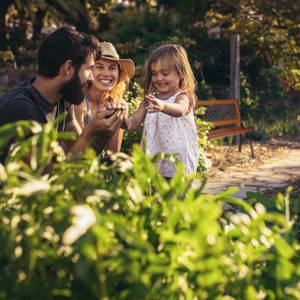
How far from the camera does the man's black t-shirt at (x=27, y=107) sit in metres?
3.18

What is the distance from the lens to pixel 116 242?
47.5 inches

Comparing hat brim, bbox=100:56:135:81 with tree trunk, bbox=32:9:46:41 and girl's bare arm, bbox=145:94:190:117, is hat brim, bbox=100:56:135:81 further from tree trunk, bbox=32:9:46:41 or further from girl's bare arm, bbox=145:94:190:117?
tree trunk, bbox=32:9:46:41

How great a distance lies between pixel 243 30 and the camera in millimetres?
16766

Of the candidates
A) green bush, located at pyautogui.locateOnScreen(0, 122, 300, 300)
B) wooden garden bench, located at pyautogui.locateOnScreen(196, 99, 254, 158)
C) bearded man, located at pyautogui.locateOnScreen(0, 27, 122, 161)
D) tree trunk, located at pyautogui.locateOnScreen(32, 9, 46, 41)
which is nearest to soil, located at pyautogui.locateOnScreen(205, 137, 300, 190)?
wooden garden bench, located at pyautogui.locateOnScreen(196, 99, 254, 158)

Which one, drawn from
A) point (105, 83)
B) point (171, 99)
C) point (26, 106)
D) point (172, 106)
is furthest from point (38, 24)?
point (26, 106)

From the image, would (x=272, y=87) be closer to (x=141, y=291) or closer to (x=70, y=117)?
(x=70, y=117)

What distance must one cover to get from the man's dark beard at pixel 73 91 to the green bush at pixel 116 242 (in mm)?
2034

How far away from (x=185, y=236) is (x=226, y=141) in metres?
12.0

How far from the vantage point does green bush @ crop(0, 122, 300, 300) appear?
1109mm

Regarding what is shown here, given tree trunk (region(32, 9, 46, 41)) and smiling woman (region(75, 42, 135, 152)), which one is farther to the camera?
tree trunk (region(32, 9, 46, 41))

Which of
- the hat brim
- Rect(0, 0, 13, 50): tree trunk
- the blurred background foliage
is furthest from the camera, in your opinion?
Rect(0, 0, 13, 50): tree trunk

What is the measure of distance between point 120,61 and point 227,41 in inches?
565

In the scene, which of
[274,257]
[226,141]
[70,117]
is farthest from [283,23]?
[274,257]

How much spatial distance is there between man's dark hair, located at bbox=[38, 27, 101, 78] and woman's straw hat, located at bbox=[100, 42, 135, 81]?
114 centimetres
